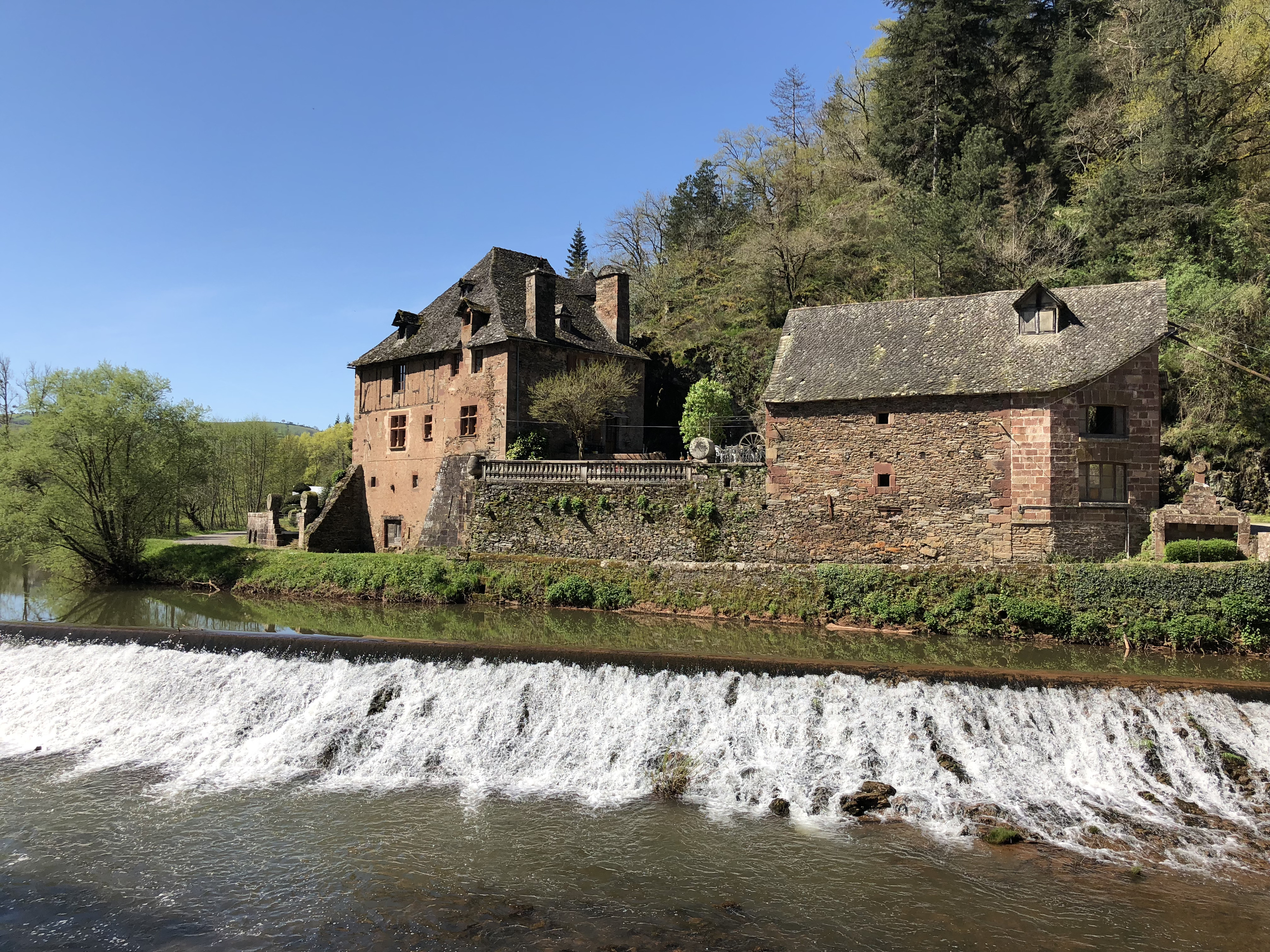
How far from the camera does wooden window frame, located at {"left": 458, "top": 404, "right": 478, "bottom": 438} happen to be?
3064cm

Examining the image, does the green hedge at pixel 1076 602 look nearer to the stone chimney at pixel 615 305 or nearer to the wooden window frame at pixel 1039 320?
the wooden window frame at pixel 1039 320

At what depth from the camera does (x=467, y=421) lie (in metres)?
30.8

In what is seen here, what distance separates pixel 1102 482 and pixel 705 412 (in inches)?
587

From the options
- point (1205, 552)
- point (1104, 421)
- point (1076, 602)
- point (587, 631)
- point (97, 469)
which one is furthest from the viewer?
point (97, 469)

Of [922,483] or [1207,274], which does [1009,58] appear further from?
[922,483]

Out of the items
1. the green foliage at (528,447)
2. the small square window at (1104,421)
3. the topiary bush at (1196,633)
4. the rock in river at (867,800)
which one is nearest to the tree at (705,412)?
the green foliage at (528,447)

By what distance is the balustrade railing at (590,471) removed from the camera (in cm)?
2425

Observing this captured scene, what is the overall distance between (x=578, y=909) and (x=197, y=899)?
4.39 meters

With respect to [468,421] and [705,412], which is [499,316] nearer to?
[468,421]

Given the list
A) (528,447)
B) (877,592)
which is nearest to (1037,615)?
(877,592)

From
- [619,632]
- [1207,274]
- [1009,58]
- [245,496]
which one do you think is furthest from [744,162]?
[245,496]

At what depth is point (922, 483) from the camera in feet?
71.8

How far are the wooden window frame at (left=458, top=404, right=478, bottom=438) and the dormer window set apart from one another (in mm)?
18923

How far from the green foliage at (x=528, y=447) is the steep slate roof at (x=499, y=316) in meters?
3.66
